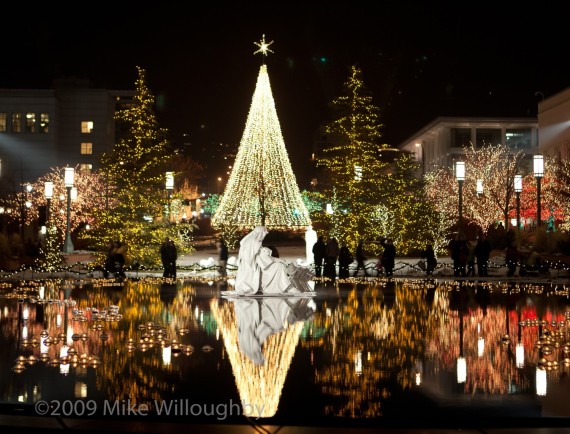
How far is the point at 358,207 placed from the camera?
159 feet

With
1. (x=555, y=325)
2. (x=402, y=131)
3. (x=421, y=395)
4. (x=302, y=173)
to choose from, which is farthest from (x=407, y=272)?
(x=302, y=173)

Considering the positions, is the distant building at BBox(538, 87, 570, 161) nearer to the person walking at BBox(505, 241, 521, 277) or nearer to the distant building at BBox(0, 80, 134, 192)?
the person walking at BBox(505, 241, 521, 277)

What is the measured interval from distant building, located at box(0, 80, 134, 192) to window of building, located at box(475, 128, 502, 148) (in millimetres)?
34099

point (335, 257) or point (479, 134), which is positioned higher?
point (479, 134)

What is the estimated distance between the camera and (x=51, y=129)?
83375 millimetres

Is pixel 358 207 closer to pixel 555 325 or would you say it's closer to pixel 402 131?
pixel 555 325

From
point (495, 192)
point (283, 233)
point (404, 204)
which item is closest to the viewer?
point (404, 204)

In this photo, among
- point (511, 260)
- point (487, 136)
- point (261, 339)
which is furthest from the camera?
point (487, 136)

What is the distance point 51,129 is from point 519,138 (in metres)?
41.9

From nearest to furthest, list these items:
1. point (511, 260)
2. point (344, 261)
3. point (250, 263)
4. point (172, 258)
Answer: point (250, 263), point (511, 260), point (172, 258), point (344, 261)

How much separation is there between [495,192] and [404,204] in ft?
62.6

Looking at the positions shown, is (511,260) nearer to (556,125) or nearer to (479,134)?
(556,125)

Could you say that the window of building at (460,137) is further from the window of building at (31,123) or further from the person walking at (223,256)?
the person walking at (223,256)

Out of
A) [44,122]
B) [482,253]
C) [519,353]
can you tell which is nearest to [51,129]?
[44,122]
